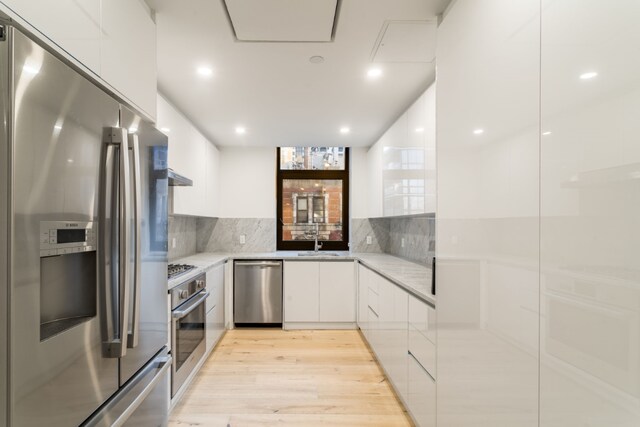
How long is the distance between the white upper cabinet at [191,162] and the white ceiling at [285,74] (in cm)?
14

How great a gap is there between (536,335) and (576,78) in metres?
0.69

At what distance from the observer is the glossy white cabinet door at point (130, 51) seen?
1.24 m

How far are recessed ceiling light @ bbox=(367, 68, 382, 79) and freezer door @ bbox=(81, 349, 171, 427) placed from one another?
211cm

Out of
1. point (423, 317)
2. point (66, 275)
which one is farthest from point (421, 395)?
point (66, 275)

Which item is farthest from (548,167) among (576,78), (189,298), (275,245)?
(275,245)

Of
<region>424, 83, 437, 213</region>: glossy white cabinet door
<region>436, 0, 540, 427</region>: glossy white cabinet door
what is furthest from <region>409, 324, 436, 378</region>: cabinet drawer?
<region>424, 83, 437, 213</region>: glossy white cabinet door

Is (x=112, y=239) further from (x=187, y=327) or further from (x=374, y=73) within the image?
(x=374, y=73)

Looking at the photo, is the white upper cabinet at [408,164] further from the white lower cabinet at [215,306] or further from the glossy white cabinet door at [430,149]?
the white lower cabinet at [215,306]

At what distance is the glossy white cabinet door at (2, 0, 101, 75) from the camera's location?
869mm

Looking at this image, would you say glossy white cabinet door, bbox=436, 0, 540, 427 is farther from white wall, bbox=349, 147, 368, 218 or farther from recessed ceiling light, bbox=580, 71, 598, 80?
white wall, bbox=349, 147, 368, 218

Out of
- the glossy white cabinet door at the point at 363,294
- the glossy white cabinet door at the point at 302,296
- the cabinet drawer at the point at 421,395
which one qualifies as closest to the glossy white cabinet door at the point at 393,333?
the cabinet drawer at the point at 421,395

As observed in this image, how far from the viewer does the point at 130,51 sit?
1398 mm

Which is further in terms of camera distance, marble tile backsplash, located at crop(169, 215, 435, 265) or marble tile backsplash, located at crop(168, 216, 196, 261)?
marble tile backsplash, located at crop(169, 215, 435, 265)

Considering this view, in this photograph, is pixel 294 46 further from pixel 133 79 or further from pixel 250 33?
pixel 133 79
